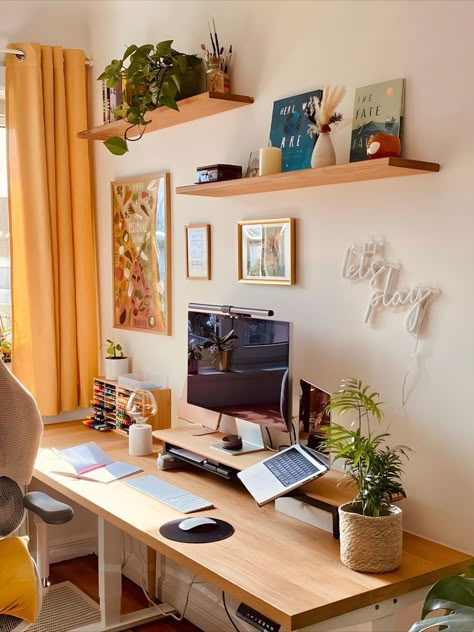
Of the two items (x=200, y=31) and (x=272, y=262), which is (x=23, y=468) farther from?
(x=200, y=31)

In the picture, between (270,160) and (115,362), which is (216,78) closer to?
(270,160)

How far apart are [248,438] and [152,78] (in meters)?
1.33

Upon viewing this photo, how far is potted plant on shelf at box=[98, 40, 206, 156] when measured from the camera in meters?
2.83

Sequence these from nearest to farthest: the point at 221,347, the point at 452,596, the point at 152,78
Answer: the point at 452,596 < the point at 221,347 < the point at 152,78

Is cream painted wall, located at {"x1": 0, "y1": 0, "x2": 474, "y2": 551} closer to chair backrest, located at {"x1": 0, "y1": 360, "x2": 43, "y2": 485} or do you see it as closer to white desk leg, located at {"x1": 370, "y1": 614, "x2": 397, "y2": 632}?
white desk leg, located at {"x1": 370, "y1": 614, "x2": 397, "y2": 632}

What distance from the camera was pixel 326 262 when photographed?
2482 mm

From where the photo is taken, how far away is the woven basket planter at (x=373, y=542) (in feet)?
6.36

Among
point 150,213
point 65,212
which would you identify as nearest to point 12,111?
point 65,212

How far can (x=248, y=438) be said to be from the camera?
2.72 m

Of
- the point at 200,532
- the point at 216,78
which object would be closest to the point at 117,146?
the point at 216,78

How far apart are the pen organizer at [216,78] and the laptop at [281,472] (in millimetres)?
1260

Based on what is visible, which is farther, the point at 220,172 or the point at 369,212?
the point at 220,172

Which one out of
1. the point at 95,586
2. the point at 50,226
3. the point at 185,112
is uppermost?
the point at 185,112

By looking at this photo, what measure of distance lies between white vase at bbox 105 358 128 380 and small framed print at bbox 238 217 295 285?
922 millimetres
